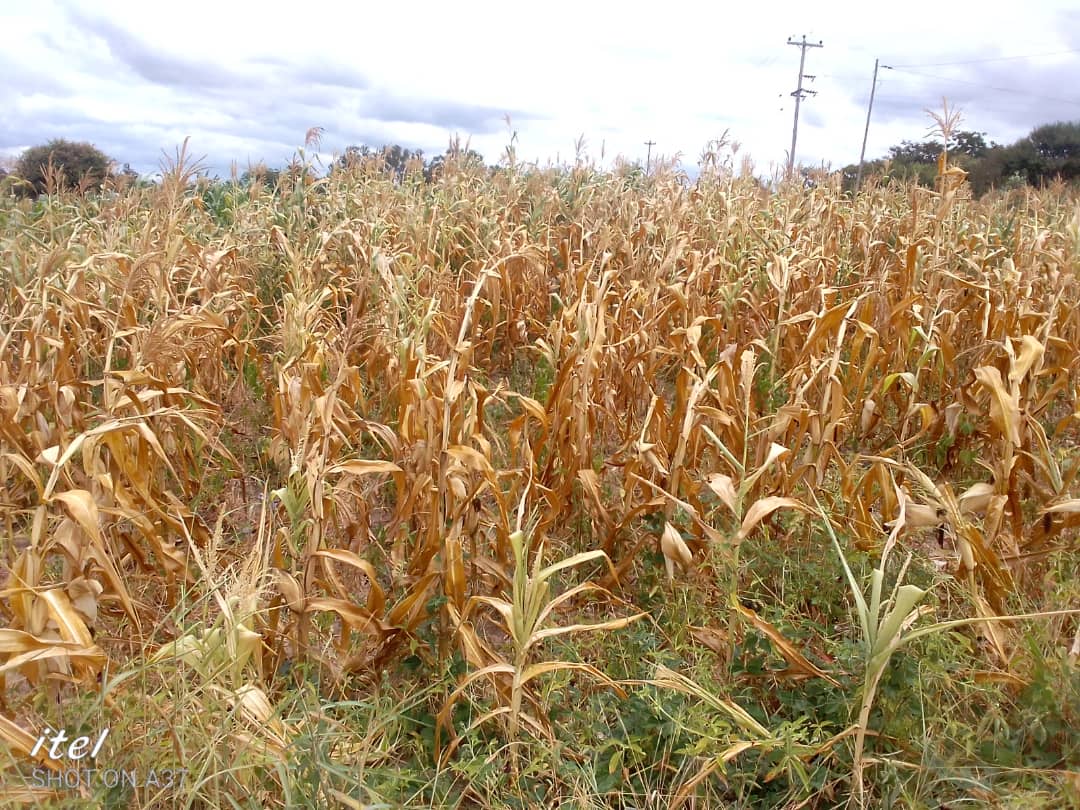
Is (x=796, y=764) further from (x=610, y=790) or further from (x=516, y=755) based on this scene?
(x=516, y=755)

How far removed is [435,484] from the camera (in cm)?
218

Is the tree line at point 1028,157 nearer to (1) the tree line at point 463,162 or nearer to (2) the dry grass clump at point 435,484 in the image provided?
(1) the tree line at point 463,162

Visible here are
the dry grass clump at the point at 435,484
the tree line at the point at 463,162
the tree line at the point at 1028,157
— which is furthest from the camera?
the tree line at the point at 1028,157

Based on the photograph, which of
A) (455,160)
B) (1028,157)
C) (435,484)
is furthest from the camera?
(1028,157)

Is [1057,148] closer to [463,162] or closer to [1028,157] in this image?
[1028,157]

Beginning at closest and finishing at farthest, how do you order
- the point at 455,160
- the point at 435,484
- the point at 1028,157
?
the point at 435,484
the point at 455,160
the point at 1028,157

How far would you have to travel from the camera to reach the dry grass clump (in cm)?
166

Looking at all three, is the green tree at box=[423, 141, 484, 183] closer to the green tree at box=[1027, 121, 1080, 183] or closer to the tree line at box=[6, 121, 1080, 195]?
the tree line at box=[6, 121, 1080, 195]

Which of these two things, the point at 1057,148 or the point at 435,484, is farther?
the point at 1057,148

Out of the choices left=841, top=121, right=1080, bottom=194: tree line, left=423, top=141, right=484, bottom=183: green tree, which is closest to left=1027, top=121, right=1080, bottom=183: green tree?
left=841, top=121, right=1080, bottom=194: tree line

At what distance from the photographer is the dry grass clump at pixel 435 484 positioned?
5.46ft

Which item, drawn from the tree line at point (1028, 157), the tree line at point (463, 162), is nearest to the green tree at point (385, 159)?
the tree line at point (463, 162)

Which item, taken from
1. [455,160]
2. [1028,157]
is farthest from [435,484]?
[1028,157]

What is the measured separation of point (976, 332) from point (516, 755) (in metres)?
3.80
